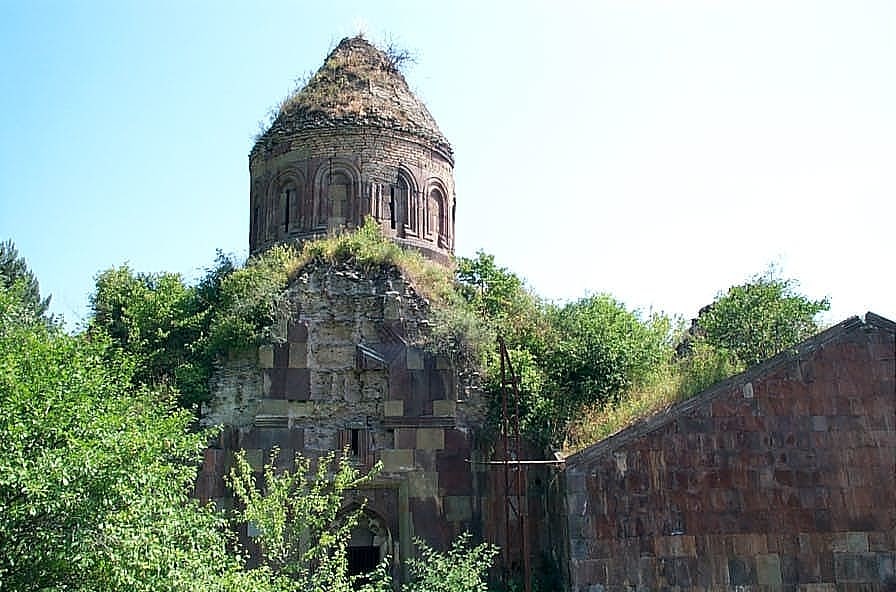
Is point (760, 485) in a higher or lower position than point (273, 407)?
lower

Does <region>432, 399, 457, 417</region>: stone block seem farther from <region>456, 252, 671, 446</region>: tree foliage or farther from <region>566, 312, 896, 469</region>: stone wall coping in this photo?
<region>566, 312, 896, 469</region>: stone wall coping

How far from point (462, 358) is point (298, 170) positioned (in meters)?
5.31

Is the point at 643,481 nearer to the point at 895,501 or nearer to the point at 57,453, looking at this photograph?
the point at 895,501

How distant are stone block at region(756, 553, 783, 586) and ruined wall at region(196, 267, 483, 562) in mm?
3779

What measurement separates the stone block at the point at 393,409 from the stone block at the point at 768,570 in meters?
5.03

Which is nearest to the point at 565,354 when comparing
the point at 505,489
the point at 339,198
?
the point at 505,489

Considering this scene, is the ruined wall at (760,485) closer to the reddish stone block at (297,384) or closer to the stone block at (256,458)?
the reddish stone block at (297,384)

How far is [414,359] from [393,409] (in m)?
0.77

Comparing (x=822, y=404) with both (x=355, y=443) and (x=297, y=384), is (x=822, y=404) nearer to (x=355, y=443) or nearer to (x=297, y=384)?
(x=355, y=443)

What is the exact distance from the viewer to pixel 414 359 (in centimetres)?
1311

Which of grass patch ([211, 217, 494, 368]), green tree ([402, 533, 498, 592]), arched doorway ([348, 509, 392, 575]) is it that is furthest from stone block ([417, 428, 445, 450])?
green tree ([402, 533, 498, 592])

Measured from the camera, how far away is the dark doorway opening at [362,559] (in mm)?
12844

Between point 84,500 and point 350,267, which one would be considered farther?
point 350,267

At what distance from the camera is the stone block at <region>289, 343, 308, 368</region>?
12992 millimetres
